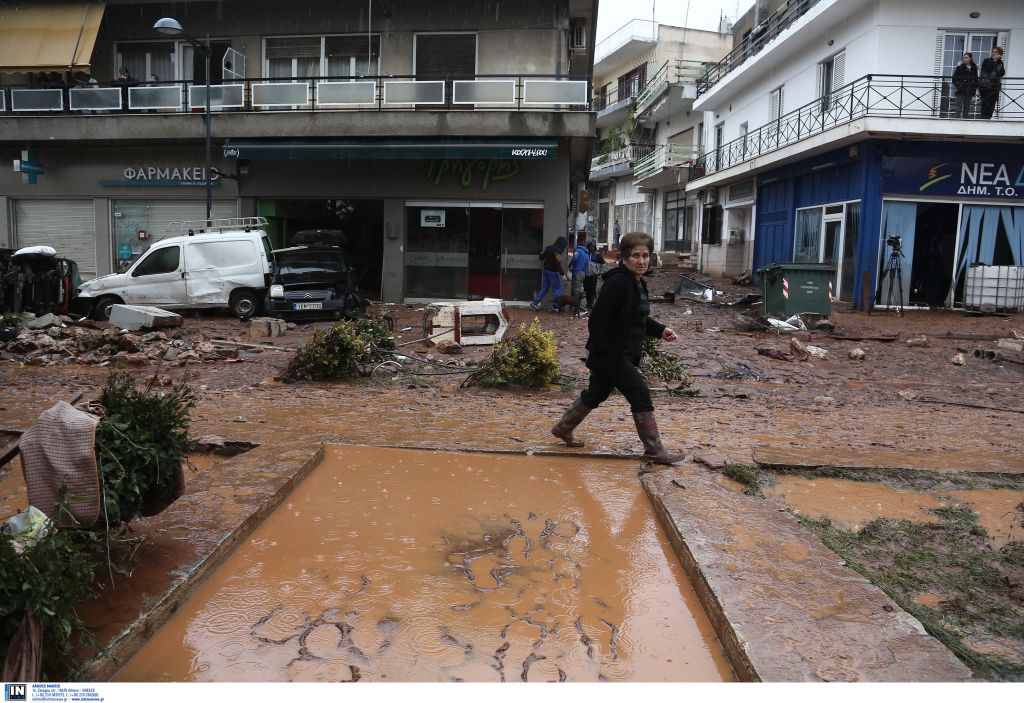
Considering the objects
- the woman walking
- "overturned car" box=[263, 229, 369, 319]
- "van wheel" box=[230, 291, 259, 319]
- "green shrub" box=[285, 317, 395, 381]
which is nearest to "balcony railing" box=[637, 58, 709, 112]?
"overturned car" box=[263, 229, 369, 319]

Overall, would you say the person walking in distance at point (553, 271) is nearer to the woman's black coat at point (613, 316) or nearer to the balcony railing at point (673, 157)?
the woman's black coat at point (613, 316)

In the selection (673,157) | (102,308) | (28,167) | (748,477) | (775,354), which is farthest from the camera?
(673,157)

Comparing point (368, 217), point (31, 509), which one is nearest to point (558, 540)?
point (31, 509)

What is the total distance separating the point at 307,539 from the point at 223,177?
56.7 ft

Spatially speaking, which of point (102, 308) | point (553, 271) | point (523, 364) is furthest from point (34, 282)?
point (523, 364)

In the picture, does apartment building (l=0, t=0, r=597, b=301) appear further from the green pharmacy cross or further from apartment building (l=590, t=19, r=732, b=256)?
apartment building (l=590, t=19, r=732, b=256)

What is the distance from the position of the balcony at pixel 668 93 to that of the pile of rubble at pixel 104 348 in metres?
25.9

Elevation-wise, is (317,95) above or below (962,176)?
above

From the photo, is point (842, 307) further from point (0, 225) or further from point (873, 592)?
point (0, 225)

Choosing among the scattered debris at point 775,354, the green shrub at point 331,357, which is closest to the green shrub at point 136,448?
the green shrub at point 331,357

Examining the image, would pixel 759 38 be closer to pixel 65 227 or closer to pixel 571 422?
pixel 65 227

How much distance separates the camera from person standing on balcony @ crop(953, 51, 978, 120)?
18.2 metres

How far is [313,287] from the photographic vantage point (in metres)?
15.6

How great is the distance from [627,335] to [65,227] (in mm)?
19607
